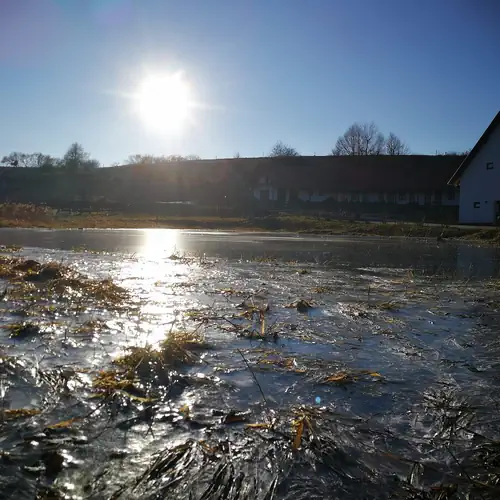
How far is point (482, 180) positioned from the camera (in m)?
37.9

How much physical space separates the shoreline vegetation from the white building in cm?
634

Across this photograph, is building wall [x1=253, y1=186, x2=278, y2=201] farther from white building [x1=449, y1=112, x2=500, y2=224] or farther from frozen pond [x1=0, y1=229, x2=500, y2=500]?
frozen pond [x1=0, y1=229, x2=500, y2=500]

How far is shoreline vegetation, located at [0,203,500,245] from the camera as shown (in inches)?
1160

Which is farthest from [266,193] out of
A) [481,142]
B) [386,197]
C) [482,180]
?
[481,142]

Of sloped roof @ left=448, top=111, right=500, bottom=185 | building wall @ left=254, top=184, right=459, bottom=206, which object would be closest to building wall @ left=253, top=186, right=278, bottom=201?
building wall @ left=254, top=184, right=459, bottom=206

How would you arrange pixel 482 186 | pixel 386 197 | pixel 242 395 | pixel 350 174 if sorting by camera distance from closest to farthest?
pixel 242 395, pixel 482 186, pixel 386 197, pixel 350 174

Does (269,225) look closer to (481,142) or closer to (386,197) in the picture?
(481,142)

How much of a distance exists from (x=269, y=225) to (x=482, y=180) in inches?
619

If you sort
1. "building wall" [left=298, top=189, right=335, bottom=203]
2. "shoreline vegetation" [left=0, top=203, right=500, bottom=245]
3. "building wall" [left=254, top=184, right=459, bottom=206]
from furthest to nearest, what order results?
1. "building wall" [left=298, top=189, right=335, bottom=203]
2. "building wall" [left=254, top=184, right=459, bottom=206]
3. "shoreline vegetation" [left=0, top=203, right=500, bottom=245]

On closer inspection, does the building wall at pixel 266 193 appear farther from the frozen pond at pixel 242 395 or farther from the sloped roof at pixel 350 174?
the frozen pond at pixel 242 395

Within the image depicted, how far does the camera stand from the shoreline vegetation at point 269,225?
2947 centimetres

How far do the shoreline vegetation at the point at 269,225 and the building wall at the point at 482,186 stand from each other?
6.33 metres

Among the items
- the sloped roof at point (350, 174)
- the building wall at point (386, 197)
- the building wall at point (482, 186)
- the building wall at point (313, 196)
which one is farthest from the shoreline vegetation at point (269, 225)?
the sloped roof at point (350, 174)

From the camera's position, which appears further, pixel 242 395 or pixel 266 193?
pixel 266 193
